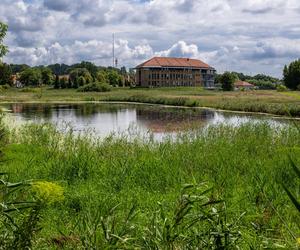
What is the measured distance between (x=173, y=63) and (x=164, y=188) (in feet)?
315

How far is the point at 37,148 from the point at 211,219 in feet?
25.7

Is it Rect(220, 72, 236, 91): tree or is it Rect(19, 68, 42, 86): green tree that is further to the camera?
Rect(220, 72, 236, 91): tree

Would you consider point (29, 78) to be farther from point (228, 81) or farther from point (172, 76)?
point (172, 76)

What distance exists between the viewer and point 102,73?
93375 mm

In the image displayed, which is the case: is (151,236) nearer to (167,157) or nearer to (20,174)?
(20,174)

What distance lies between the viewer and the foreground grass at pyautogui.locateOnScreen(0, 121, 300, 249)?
2436 mm

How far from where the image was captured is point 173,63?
331ft

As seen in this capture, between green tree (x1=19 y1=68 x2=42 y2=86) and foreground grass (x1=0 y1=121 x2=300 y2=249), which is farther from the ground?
green tree (x1=19 y1=68 x2=42 y2=86)

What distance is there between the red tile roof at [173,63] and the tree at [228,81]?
69.5 feet

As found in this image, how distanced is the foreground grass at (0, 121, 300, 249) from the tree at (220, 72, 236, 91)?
227 feet

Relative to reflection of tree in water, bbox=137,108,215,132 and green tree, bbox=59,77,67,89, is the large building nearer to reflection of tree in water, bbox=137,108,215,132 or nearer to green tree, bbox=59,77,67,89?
green tree, bbox=59,77,67,89

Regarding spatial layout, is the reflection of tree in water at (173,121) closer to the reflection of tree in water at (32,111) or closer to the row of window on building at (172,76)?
the reflection of tree in water at (32,111)

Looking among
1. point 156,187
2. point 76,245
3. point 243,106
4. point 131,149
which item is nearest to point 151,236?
point 76,245

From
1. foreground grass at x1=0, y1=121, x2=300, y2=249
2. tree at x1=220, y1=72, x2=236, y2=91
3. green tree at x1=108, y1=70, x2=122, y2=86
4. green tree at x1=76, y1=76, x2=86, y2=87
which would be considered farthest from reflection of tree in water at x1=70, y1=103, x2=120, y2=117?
green tree at x1=108, y1=70, x2=122, y2=86
